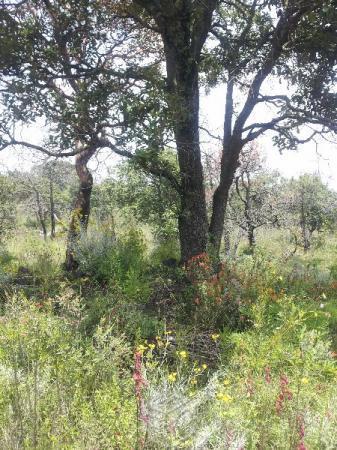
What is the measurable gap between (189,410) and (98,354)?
0.97 m

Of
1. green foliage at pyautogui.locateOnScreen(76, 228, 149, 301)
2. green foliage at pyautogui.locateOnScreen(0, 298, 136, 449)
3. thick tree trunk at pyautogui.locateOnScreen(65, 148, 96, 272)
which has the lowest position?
green foliage at pyautogui.locateOnScreen(0, 298, 136, 449)

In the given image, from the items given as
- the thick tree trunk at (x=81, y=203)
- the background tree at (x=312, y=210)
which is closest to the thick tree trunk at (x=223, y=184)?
the thick tree trunk at (x=81, y=203)

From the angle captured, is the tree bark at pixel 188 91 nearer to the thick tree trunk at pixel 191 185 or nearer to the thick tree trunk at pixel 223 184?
the thick tree trunk at pixel 191 185

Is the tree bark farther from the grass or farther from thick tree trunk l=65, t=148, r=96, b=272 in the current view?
thick tree trunk l=65, t=148, r=96, b=272

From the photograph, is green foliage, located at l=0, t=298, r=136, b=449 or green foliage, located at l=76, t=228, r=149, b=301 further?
green foliage, located at l=76, t=228, r=149, b=301

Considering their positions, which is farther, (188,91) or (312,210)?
(312,210)

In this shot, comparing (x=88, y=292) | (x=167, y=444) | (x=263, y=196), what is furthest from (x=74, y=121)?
(x=263, y=196)

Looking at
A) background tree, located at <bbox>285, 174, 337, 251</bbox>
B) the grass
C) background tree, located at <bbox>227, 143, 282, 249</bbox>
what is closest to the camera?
the grass

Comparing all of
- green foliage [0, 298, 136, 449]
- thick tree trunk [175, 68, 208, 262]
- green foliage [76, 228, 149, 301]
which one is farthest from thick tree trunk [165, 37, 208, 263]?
green foliage [0, 298, 136, 449]

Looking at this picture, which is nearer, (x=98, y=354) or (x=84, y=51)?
(x=98, y=354)

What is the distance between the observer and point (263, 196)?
19.8 metres

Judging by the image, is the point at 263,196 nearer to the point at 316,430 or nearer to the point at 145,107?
the point at 145,107

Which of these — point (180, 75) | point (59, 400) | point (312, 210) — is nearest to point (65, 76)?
point (180, 75)

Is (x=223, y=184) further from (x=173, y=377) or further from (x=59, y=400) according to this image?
(x=59, y=400)
